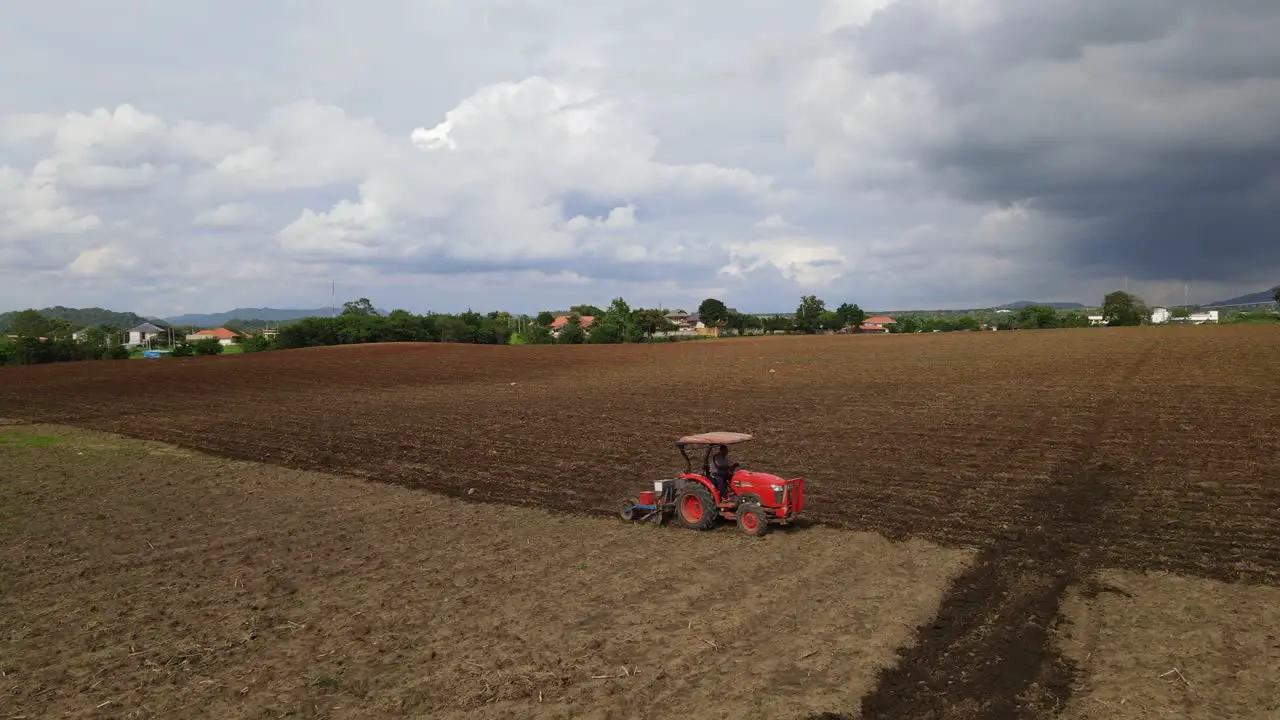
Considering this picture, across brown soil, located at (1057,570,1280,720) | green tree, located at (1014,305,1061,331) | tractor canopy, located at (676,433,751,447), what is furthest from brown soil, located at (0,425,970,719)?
green tree, located at (1014,305,1061,331)

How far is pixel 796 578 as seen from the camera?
10250 millimetres

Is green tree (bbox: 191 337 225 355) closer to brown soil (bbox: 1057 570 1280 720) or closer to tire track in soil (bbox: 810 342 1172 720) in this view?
tire track in soil (bbox: 810 342 1172 720)

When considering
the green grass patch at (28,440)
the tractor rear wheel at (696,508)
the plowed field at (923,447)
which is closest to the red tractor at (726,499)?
the tractor rear wheel at (696,508)

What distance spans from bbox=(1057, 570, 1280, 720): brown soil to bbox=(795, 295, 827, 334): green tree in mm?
165237

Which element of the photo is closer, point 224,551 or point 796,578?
point 796,578

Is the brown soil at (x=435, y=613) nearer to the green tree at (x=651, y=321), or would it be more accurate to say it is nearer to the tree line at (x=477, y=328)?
the tree line at (x=477, y=328)

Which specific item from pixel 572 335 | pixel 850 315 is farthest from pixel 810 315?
pixel 572 335

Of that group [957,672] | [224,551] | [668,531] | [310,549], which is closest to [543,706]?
[957,672]

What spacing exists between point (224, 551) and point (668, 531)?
7220mm

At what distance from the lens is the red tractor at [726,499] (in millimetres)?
Answer: 12289

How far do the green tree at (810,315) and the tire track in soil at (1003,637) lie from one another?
6392 inches

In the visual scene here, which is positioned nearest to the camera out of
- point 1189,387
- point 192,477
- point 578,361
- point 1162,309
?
point 192,477

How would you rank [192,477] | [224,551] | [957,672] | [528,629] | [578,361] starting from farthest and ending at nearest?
[578,361] → [192,477] → [224,551] → [528,629] → [957,672]

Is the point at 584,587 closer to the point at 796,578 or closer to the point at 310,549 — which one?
the point at 796,578
